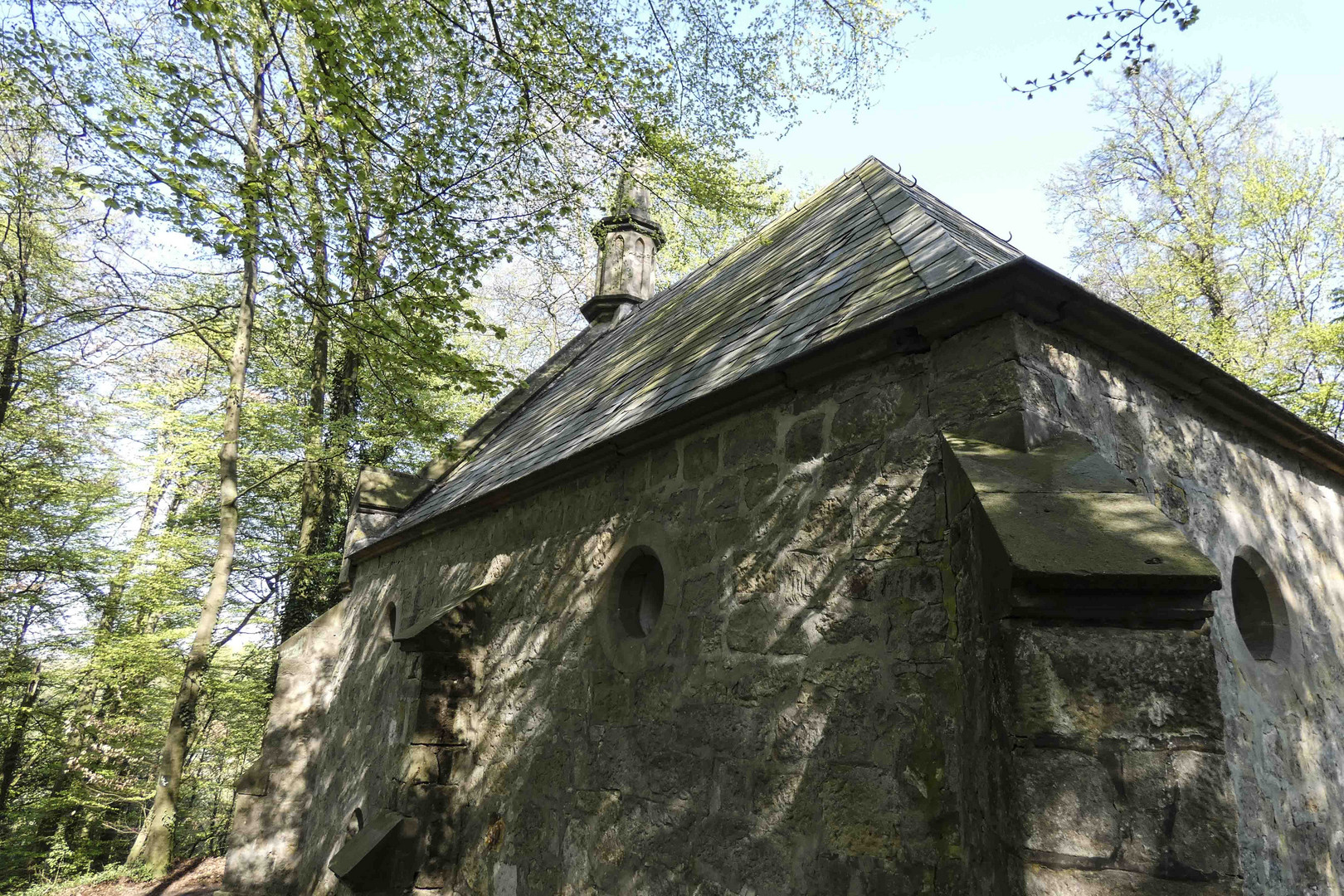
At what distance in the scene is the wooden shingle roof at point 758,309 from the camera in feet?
11.7

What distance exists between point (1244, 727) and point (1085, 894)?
6.47 feet

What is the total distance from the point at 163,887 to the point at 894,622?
1421 cm

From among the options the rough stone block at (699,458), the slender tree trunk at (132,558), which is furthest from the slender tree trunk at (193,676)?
the rough stone block at (699,458)

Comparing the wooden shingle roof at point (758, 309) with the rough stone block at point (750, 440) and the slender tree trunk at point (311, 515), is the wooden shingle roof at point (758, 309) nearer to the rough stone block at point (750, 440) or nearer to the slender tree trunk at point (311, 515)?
the rough stone block at point (750, 440)

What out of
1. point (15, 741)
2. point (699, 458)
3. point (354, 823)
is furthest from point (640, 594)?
point (15, 741)

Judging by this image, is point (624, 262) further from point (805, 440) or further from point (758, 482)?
point (805, 440)

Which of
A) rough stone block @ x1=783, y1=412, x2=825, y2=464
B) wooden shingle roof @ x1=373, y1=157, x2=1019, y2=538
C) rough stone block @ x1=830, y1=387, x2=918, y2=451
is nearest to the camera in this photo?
rough stone block @ x1=830, y1=387, x2=918, y2=451

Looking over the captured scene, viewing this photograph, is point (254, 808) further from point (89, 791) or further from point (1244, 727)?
point (1244, 727)

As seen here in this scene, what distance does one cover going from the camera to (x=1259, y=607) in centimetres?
400

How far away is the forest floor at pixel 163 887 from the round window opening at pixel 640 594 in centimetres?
1080

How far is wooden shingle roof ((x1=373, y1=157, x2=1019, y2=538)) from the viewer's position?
357 centimetres

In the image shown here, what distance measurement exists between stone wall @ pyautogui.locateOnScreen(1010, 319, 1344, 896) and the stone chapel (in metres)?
Result: 0.02

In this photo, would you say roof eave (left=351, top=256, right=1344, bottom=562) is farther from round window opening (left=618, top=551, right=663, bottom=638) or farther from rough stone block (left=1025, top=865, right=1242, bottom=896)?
rough stone block (left=1025, top=865, right=1242, bottom=896)

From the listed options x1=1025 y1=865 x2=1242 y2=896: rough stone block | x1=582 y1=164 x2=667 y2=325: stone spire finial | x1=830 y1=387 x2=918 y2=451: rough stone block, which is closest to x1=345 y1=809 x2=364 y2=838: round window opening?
x1=830 y1=387 x2=918 y2=451: rough stone block
